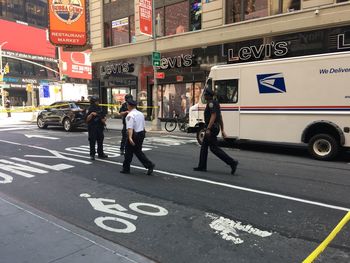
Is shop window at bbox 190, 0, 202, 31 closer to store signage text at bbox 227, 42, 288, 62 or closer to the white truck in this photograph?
store signage text at bbox 227, 42, 288, 62

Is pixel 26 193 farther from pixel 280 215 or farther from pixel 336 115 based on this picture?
pixel 336 115

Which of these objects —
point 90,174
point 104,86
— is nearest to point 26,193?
point 90,174

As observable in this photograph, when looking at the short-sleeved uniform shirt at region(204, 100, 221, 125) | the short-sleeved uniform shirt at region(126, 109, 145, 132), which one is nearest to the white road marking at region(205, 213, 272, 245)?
the short-sleeved uniform shirt at region(204, 100, 221, 125)

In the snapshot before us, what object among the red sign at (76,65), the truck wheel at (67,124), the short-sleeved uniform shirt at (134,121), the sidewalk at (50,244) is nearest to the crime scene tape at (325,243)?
the sidewalk at (50,244)

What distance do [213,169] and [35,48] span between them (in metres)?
71.2

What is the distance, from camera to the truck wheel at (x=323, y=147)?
9.44 m

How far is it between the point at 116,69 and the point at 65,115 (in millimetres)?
8618

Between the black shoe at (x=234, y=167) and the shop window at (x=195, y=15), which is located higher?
the shop window at (x=195, y=15)

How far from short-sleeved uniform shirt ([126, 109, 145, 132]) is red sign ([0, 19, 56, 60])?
64006mm

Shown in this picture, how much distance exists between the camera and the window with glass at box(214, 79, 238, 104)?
11.4 meters

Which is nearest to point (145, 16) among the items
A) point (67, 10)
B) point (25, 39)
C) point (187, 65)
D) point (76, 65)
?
point (187, 65)

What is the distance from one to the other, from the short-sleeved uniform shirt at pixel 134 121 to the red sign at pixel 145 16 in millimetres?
12679

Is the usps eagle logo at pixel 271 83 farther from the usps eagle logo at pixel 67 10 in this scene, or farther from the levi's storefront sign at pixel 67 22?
the usps eagle logo at pixel 67 10

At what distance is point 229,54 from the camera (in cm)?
1923
